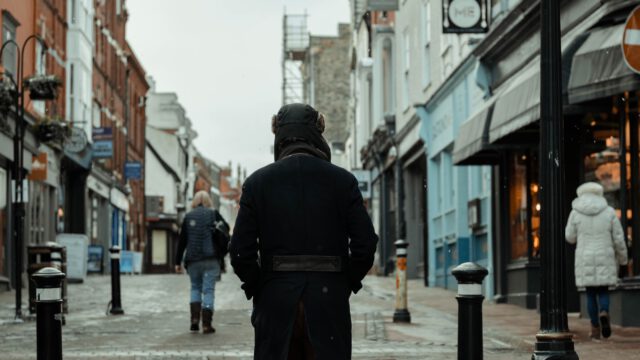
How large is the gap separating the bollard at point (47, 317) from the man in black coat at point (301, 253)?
190 centimetres

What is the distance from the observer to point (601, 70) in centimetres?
1255

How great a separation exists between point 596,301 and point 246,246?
768 centimetres

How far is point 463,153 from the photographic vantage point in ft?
62.7

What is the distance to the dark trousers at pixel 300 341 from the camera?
5445mm

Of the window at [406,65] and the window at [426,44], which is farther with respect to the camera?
the window at [406,65]

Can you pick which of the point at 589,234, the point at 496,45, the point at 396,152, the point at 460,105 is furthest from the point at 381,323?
the point at 396,152

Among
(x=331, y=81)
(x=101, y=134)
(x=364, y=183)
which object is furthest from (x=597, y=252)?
(x=331, y=81)

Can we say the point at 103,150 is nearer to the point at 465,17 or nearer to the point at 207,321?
the point at 465,17

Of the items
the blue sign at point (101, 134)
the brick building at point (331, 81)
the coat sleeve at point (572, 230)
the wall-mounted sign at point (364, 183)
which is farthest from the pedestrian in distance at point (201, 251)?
the brick building at point (331, 81)

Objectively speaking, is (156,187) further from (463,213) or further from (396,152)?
(463,213)

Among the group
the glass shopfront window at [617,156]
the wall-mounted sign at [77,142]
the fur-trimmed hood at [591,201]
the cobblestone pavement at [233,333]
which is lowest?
the cobblestone pavement at [233,333]

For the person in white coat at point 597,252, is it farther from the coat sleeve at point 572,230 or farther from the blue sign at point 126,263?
the blue sign at point 126,263

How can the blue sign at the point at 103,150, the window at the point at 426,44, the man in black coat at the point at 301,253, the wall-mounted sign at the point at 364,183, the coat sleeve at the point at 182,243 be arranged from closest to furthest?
the man in black coat at the point at 301,253 → the coat sleeve at the point at 182,243 → the window at the point at 426,44 → the wall-mounted sign at the point at 364,183 → the blue sign at the point at 103,150

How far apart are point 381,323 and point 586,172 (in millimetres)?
3652
